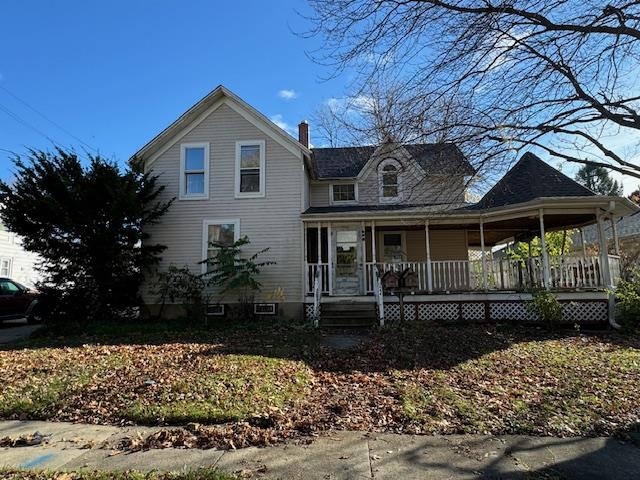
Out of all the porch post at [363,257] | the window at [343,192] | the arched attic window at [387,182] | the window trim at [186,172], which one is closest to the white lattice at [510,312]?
the porch post at [363,257]

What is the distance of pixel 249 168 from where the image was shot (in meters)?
15.0

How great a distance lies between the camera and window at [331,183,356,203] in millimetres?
17031

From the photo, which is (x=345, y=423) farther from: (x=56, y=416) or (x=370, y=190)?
(x=370, y=190)

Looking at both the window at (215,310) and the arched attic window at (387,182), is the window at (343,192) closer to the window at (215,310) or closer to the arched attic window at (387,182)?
the arched attic window at (387,182)

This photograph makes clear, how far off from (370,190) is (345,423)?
1256 centimetres

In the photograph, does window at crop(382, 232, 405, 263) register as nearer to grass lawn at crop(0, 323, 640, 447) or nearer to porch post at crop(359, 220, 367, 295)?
porch post at crop(359, 220, 367, 295)

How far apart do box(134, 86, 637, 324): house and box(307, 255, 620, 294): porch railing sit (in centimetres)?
5

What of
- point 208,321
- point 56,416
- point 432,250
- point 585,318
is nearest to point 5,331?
point 208,321

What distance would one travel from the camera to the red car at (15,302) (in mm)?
15648

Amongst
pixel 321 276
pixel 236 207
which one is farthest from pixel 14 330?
pixel 321 276

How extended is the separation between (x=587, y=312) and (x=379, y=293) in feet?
19.0

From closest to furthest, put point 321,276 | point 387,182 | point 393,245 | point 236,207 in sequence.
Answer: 1. point 321,276
2. point 236,207
3. point 393,245
4. point 387,182

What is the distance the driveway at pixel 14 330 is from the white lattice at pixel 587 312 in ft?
49.2

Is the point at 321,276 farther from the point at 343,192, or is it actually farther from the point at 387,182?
the point at 387,182
